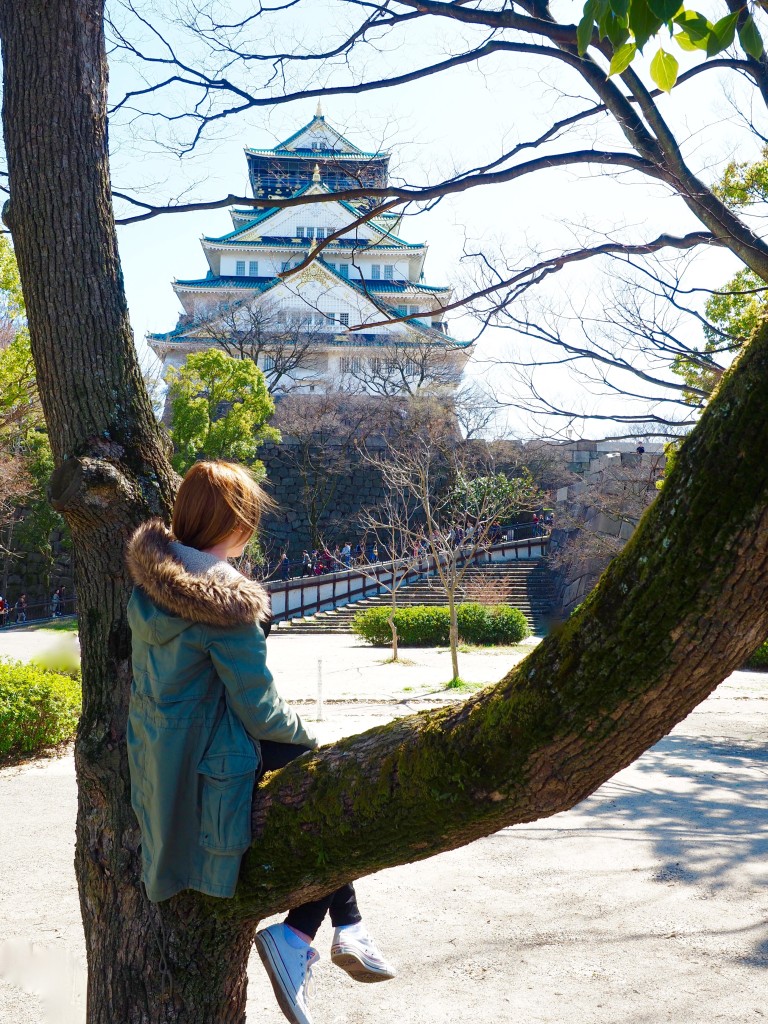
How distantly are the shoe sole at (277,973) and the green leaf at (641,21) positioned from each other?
176 cm

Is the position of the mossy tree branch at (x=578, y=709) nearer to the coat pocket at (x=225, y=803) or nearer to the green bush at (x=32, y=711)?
the coat pocket at (x=225, y=803)

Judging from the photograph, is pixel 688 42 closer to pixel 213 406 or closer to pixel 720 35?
pixel 720 35

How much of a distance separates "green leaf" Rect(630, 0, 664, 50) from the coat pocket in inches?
54.2

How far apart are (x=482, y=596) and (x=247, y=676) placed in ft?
58.3

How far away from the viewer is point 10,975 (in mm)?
3064

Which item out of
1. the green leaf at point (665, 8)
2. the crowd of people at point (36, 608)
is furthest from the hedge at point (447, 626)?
the green leaf at point (665, 8)

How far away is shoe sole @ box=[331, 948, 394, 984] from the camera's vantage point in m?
1.87

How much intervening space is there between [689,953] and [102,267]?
298cm

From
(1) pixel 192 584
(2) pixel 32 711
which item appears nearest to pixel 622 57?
(1) pixel 192 584

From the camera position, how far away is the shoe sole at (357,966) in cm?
187

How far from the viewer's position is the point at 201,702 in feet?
5.41

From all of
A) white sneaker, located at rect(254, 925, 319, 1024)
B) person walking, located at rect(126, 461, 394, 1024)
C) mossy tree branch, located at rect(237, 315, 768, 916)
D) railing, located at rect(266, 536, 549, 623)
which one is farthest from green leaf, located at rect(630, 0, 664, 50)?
railing, located at rect(266, 536, 549, 623)

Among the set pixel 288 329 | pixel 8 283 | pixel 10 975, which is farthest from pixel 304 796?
pixel 288 329

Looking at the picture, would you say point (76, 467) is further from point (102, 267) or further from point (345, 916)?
point (345, 916)
